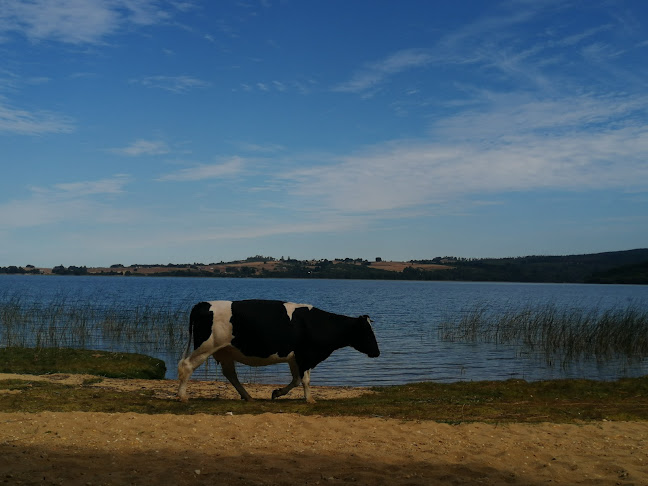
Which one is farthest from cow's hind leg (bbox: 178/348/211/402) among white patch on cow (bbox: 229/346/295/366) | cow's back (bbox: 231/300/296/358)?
cow's back (bbox: 231/300/296/358)

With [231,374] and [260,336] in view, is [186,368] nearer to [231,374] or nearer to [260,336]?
[231,374]

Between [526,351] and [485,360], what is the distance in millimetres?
4299

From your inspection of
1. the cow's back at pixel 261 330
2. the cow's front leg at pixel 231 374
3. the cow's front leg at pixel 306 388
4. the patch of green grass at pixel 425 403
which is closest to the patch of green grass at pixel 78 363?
the patch of green grass at pixel 425 403

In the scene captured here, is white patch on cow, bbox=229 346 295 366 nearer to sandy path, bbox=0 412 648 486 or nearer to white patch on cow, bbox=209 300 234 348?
white patch on cow, bbox=209 300 234 348

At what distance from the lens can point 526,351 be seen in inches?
1189

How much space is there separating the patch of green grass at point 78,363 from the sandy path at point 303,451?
855 centimetres

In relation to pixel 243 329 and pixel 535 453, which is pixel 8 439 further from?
pixel 535 453

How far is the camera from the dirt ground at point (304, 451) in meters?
7.12

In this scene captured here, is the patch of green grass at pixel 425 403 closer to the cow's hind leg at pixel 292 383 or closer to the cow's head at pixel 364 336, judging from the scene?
the cow's hind leg at pixel 292 383

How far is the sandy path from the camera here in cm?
713

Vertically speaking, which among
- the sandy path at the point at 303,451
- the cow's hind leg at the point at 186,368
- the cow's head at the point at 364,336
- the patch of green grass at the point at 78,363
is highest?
the cow's head at the point at 364,336

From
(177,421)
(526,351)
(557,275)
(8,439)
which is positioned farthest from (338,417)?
(557,275)

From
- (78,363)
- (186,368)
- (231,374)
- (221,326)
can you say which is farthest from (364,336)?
(78,363)

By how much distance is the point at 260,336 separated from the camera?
12.6 metres
